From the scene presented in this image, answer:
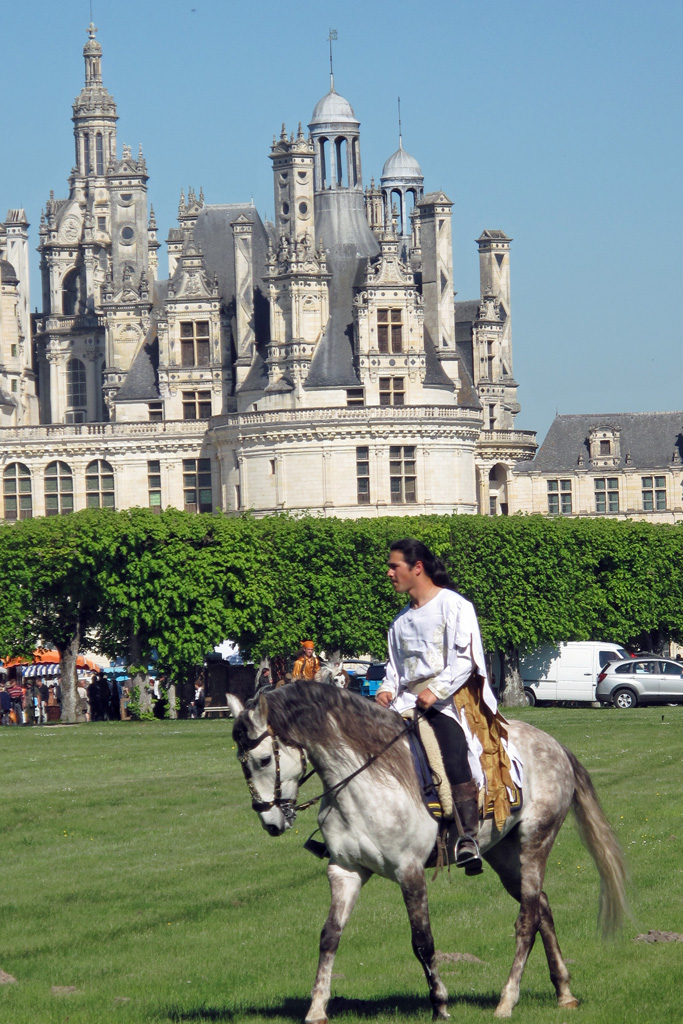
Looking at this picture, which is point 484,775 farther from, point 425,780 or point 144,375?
point 144,375

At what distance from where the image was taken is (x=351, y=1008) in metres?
11.8

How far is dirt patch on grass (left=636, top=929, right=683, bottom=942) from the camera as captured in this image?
1384cm

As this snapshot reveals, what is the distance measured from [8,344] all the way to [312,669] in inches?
2549

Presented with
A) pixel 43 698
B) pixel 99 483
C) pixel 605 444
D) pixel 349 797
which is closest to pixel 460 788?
pixel 349 797

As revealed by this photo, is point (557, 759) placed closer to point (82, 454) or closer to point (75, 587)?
point (75, 587)

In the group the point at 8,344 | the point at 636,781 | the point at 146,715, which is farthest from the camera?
the point at 8,344

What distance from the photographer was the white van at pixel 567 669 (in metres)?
56.4

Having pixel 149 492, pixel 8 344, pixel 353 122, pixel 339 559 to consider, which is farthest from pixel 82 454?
pixel 339 559

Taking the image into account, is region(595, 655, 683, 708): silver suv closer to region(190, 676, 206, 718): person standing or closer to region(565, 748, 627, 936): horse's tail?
region(190, 676, 206, 718): person standing

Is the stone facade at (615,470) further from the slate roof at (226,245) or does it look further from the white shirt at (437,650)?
the white shirt at (437,650)

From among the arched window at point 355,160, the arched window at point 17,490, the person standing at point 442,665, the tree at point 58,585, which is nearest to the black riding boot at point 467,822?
the person standing at point 442,665

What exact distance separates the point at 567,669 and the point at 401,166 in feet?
195

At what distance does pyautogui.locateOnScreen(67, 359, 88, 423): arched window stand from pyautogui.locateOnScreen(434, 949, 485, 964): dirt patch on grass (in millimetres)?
83134

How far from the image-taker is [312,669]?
33250mm
